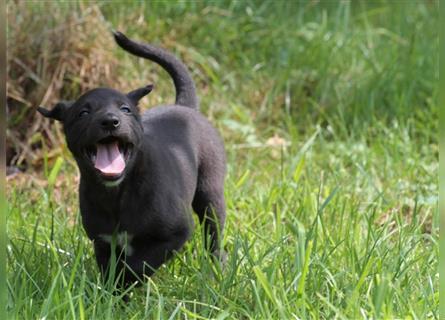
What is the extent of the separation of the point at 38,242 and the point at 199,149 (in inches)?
36.3

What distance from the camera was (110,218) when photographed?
4.49 meters

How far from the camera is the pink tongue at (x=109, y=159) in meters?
4.19

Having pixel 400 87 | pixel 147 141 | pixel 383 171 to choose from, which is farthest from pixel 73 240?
pixel 400 87

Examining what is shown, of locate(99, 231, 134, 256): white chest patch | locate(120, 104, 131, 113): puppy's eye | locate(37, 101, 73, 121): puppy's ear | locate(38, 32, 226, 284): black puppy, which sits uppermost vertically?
locate(120, 104, 131, 113): puppy's eye

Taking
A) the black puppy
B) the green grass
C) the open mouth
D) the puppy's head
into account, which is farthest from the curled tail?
the open mouth

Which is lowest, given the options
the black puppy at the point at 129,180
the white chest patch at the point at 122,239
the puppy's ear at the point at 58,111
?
the white chest patch at the point at 122,239

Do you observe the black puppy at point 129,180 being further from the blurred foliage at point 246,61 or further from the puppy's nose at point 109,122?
the blurred foliage at point 246,61

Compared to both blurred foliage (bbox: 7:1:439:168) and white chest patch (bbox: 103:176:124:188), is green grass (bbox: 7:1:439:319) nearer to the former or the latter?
blurred foliage (bbox: 7:1:439:168)

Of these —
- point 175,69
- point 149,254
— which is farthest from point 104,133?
point 175,69

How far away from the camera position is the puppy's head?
4.17 m

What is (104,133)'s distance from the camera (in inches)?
163

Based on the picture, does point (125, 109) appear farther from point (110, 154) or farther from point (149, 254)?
point (149, 254)

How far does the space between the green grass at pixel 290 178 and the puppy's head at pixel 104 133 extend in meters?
0.37

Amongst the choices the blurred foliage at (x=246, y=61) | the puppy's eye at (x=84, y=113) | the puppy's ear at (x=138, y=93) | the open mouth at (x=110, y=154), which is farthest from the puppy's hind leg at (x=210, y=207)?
the blurred foliage at (x=246, y=61)
